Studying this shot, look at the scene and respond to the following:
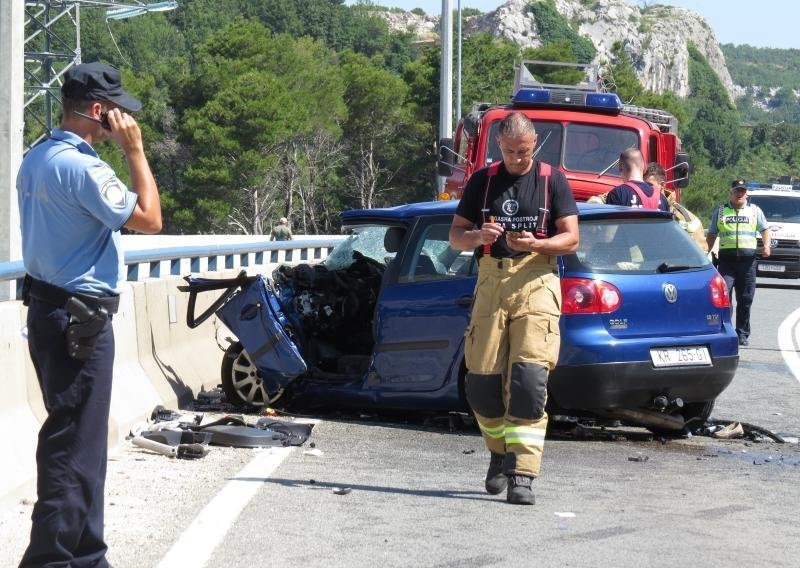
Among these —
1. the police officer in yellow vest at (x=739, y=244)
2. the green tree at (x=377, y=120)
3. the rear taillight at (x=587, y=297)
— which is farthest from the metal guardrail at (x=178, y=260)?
the green tree at (x=377, y=120)

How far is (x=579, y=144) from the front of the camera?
16.5 meters

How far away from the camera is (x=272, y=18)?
16862 cm

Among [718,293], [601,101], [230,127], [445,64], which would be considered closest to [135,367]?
[718,293]

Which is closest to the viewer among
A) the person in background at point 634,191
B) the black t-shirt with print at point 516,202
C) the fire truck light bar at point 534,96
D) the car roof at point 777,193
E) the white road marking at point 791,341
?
the black t-shirt with print at point 516,202

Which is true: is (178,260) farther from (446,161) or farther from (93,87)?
(93,87)

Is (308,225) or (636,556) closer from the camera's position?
(636,556)

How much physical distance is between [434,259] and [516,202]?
2.26m

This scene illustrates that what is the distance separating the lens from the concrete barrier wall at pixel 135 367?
22.1 feet

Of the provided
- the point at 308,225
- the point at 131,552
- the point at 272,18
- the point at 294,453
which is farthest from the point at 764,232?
the point at 272,18

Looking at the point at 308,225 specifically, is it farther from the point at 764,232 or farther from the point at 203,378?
the point at 203,378

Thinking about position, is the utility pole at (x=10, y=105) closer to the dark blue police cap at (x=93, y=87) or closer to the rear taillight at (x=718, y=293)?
the rear taillight at (x=718, y=293)

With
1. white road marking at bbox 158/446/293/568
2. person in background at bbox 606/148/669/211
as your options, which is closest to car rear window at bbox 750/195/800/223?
person in background at bbox 606/148/669/211

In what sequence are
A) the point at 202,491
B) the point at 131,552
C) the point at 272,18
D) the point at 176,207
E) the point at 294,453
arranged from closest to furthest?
the point at 131,552 → the point at 202,491 → the point at 294,453 → the point at 176,207 → the point at 272,18

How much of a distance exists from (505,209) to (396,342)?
2322 millimetres
